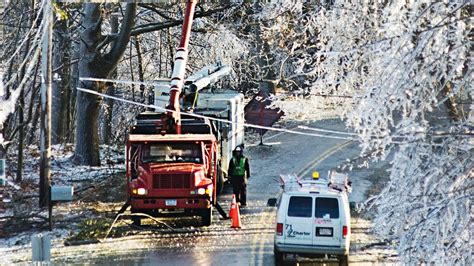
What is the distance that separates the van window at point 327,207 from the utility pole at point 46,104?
7469 mm

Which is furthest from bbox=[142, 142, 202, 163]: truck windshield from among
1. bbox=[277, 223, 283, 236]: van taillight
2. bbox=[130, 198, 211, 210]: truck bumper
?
bbox=[277, 223, 283, 236]: van taillight

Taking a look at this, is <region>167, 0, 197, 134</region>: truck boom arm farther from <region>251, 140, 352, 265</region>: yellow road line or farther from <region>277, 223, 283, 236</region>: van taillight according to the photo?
<region>277, 223, 283, 236</region>: van taillight

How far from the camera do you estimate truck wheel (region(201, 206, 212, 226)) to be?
21625 millimetres

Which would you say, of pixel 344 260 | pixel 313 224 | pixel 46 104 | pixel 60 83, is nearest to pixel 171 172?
pixel 46 104

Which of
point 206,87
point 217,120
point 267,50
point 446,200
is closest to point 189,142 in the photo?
point 217,120

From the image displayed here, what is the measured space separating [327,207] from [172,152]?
551cm

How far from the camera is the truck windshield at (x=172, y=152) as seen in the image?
2195 cm

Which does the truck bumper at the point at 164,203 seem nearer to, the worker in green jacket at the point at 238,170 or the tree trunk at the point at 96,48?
the worker in green jacket at the point at 238,170

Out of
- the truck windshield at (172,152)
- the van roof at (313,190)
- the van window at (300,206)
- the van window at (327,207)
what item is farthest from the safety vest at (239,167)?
the van window at (327,207)

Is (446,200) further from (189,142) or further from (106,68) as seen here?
(106,68)

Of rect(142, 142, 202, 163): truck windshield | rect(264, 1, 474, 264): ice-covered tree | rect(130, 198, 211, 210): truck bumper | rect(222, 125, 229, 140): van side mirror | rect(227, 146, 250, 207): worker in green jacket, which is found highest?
rect(264, 1, 474, 264): ice-covered tree

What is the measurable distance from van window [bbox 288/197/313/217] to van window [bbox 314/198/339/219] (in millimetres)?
160

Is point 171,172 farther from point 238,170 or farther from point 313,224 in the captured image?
point 313,224

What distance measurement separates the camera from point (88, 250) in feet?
64.6
